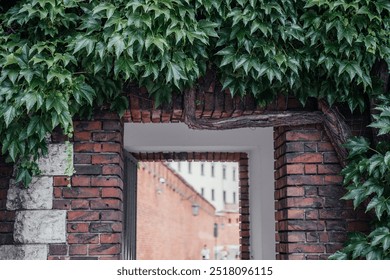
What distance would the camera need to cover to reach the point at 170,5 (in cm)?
384

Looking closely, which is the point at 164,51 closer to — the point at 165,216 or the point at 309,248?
the point at 309,248

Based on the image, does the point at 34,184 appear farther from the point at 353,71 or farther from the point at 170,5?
the point at 353,71

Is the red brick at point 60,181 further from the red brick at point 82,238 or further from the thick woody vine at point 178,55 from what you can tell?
the red brick at point 82,238

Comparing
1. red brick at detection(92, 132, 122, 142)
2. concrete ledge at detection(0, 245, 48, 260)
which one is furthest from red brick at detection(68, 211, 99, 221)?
red brick at detection(92, 132, 122, 142)

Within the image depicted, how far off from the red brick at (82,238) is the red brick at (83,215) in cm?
10

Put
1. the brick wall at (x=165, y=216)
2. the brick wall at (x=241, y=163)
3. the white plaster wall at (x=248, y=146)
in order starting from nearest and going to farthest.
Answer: the white plaster wall at (x=248, y=146)
the brick wall at (x=241, y=163)
the brick wall at (x=165, y=216)

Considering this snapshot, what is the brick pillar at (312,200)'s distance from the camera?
432 cm

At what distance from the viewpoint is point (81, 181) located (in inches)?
170

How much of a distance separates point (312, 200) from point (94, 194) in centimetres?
152

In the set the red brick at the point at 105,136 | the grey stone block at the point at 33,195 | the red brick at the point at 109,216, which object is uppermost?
the red brick at the point at 105,136

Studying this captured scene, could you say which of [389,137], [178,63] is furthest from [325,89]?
[178,63]

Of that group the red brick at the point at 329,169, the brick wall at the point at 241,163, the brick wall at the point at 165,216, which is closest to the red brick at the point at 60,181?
the red brick at the point at 329,169

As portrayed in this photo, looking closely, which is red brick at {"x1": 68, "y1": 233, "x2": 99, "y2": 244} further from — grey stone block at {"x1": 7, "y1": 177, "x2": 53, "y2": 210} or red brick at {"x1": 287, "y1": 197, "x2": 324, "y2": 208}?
red brick at {"x1": 287, "y1": 197, "x2": 324, "y2": 208}

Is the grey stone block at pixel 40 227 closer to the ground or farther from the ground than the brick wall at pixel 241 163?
closer to the ground
